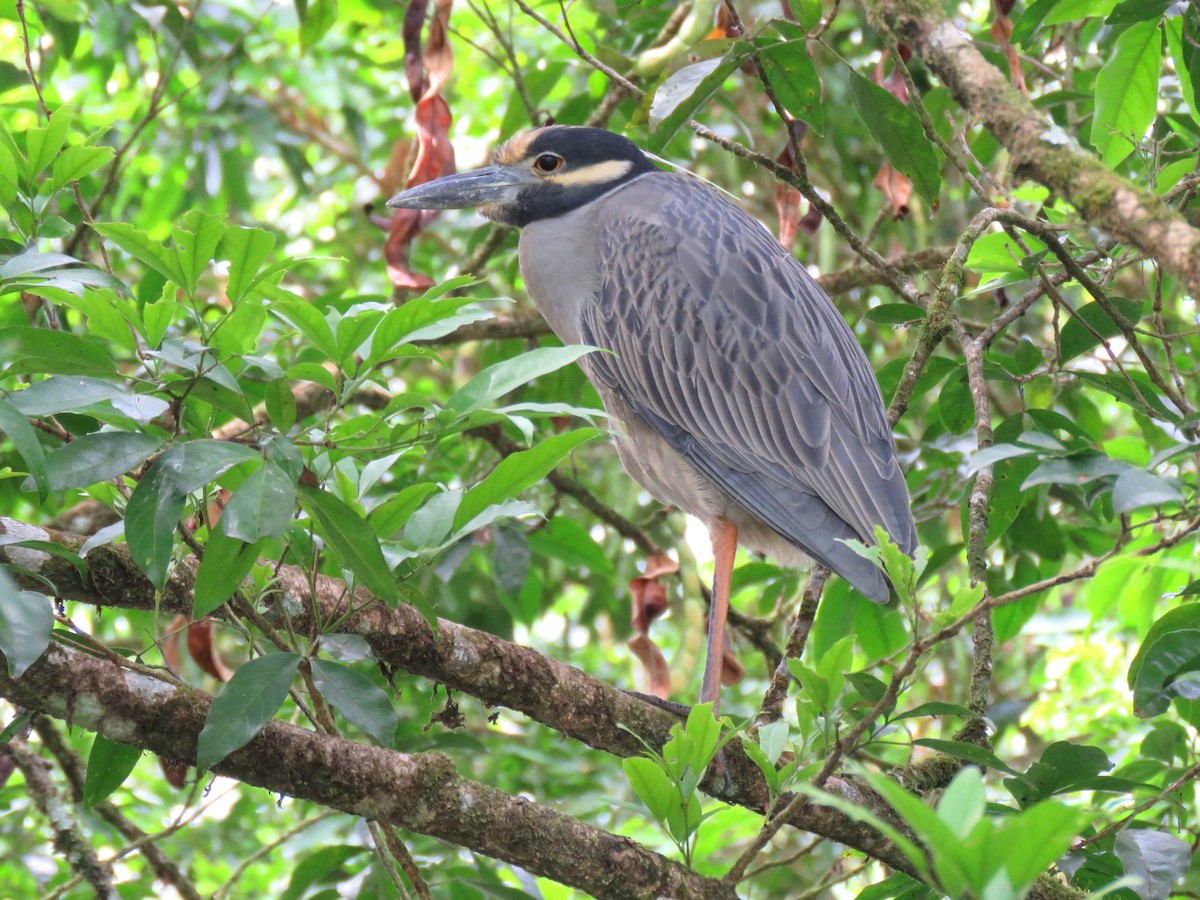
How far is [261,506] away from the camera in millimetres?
1639

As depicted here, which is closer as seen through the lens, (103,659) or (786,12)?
(103,659)

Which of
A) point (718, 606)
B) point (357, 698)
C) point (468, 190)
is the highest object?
point (468, 190)

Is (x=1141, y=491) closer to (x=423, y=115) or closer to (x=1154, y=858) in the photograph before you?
(x=1154, y=858)

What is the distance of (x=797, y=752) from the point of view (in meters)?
2.01

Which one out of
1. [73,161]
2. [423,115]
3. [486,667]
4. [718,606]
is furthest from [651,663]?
[73,161]

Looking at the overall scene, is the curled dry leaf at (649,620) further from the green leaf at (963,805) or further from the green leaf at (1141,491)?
the green leaf at (963,805)

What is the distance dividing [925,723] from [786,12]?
3.56 meters

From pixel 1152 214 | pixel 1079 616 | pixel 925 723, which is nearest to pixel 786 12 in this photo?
pixel 1152 214

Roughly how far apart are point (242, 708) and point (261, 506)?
0.38m

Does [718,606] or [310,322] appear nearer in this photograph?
[310,322]

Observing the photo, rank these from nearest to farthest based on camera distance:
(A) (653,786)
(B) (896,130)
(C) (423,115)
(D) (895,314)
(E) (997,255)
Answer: (A) (653,786), (E) (997,255), (B) (896,130), (D) (895,314), (C) (423,115)

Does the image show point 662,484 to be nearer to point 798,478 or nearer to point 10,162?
point 798,478

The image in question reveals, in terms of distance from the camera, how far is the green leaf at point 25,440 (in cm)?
157

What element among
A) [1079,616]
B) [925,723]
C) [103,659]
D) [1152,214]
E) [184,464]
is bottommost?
[925,723]
